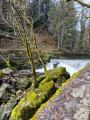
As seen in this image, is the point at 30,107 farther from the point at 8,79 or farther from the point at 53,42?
the point at 53,42

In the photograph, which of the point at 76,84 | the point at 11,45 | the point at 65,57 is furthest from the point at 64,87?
the point at 11,45

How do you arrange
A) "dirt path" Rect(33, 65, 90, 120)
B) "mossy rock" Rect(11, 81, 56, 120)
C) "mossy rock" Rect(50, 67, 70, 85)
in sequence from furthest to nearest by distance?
"mossy rock" Rect(50, 67, 70, 85) → "mossy rock" Rect(11, 81, 56, 120) → "dirt path" Rect(33, 65, 90, 120)

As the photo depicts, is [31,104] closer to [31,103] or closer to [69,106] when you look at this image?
[31,103]

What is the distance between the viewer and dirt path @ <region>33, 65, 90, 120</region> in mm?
2051

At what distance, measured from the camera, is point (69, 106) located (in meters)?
2.31

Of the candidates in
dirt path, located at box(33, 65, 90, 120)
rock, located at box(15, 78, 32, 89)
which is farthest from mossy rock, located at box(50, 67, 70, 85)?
rock, located at box(15, 78, 32, 89)

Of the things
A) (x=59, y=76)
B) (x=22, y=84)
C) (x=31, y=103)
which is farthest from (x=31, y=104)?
(x=22, y=84)

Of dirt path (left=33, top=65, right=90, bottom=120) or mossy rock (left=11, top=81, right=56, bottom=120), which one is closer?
dirt path (left=33, top=65, right=90, bottom=120)

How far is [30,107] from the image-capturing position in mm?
2766

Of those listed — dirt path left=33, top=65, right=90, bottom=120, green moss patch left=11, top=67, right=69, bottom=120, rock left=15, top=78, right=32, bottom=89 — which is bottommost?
rock left=15, top=78, right=32, bottom=89

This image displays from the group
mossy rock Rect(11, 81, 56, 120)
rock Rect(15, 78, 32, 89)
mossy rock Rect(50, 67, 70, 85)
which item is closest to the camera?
mossy rock Rect(11, 81, 56, 120)

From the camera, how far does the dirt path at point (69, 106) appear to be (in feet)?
6.73

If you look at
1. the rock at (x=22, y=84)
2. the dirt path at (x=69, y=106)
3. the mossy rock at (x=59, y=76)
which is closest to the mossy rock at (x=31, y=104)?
the dirt path at (x=69, y=106)

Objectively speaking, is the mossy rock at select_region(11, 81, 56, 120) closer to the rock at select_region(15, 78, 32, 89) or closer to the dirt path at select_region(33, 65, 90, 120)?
the dirt path at select_region(33, 65, 90, 120)
